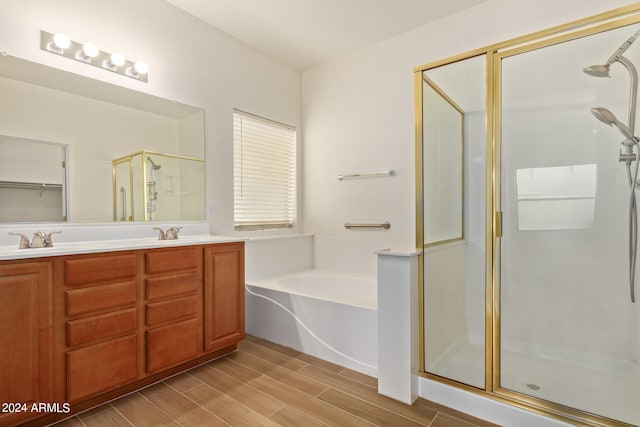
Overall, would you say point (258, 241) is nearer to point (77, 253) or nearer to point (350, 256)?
point (350, 256)

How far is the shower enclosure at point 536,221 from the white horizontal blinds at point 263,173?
5.87 feet

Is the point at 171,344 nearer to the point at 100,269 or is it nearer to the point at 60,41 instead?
the point at 100,269

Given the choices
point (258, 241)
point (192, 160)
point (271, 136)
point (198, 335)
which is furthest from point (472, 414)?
point (271, 136)

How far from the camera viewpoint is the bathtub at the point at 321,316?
2.10 meters

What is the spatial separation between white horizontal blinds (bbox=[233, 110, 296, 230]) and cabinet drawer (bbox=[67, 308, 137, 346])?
1.37 meters

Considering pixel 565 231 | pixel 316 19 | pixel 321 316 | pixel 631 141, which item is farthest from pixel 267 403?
pixel 316 19

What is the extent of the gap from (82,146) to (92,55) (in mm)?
580

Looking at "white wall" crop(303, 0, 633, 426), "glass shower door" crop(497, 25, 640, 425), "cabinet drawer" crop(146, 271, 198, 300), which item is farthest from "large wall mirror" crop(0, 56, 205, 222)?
"glass shower door" crop(497, 25, 640, 425)

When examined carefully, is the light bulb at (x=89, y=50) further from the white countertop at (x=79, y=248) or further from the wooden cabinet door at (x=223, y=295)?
the wooden cabinet door at (x=223, y=295)

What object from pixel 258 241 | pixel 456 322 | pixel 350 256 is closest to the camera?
pixel 456 322

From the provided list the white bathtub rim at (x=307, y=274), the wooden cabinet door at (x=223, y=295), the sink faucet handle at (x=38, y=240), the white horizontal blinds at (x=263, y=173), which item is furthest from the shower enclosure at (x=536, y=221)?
the sink faucet handle at (x=38, y=240)

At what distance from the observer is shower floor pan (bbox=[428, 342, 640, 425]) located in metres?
1.54

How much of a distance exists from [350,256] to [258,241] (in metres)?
0.96

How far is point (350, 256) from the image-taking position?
10.8ft
